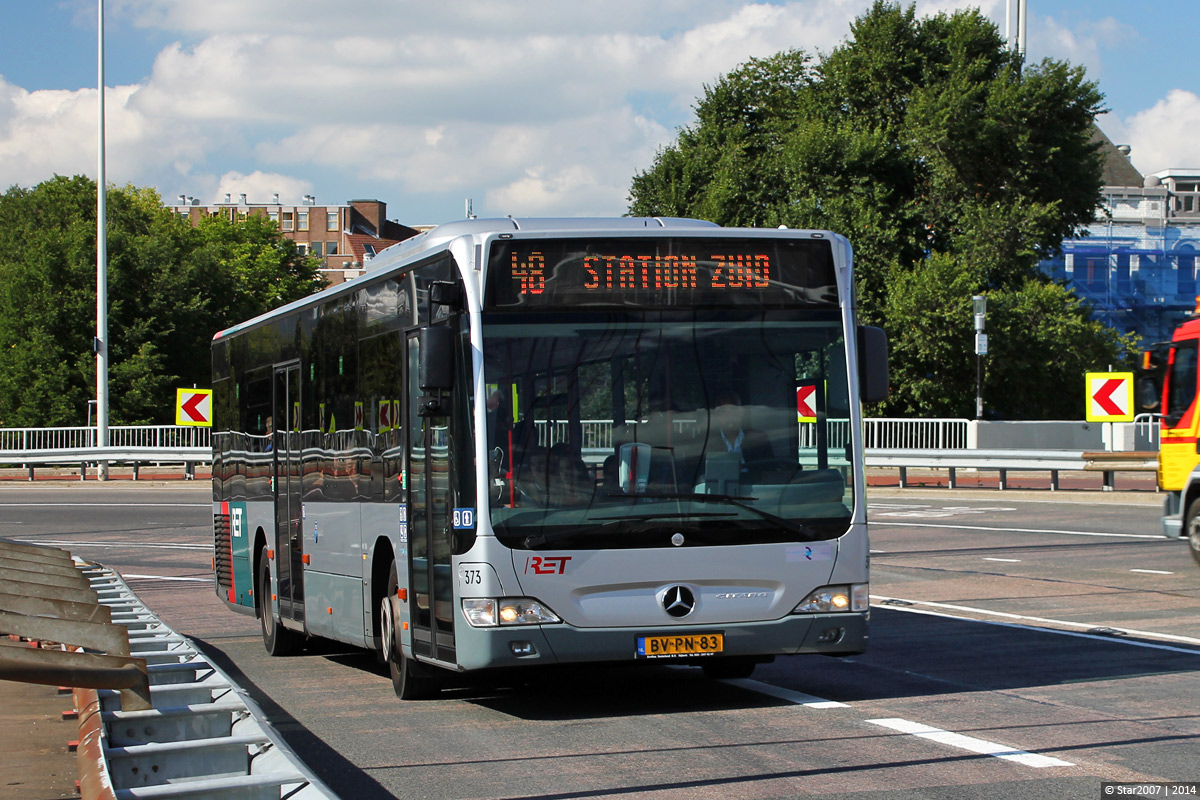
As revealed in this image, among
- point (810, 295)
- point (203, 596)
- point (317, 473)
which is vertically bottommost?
point (203, 596)

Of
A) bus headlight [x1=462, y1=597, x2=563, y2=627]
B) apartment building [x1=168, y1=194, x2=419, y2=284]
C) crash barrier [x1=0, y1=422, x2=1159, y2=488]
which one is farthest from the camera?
apartment building [x1=168, y1=194, x2=419, y2=284]

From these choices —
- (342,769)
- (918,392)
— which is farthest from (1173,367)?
(918,392)

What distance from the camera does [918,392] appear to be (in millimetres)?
47906

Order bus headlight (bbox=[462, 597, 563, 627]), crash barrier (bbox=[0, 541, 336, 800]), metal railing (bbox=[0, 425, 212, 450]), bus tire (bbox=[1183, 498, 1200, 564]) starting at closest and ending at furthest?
1. crash barrier (bbox=[0, 541, 336, 800])
2. bus headlight (bbox=[462, 597, 563, 627])
3. bus tire (bbox=[1183, 498, 1200, 564])
4. metal railing (bbox=[0, 425, 212, 450])

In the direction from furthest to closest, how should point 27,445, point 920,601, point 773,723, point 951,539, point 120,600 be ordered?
1. point 27,445
2. point 951,539
3. point 920,601
4. point 120,600
5. point 773,723

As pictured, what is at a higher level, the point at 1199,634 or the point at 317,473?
the point at 317,473

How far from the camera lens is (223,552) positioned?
1549cm

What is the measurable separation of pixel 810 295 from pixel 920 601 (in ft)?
21.6

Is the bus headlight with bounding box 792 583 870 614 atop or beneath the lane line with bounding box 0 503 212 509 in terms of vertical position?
A: atop

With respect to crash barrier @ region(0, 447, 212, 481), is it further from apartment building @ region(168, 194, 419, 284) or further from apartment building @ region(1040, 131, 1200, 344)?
apartment building @ region(168, 194, 419, 284)

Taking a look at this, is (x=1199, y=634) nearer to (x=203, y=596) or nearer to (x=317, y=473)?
(x=317, y=473)

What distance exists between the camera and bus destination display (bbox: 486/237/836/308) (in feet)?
28.0

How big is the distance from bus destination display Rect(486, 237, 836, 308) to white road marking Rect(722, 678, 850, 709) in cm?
235

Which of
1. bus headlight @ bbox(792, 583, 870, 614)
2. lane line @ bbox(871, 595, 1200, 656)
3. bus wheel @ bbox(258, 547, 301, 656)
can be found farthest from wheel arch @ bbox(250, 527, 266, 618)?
bus headlight @ bbox(792, 583, 870, 614)
